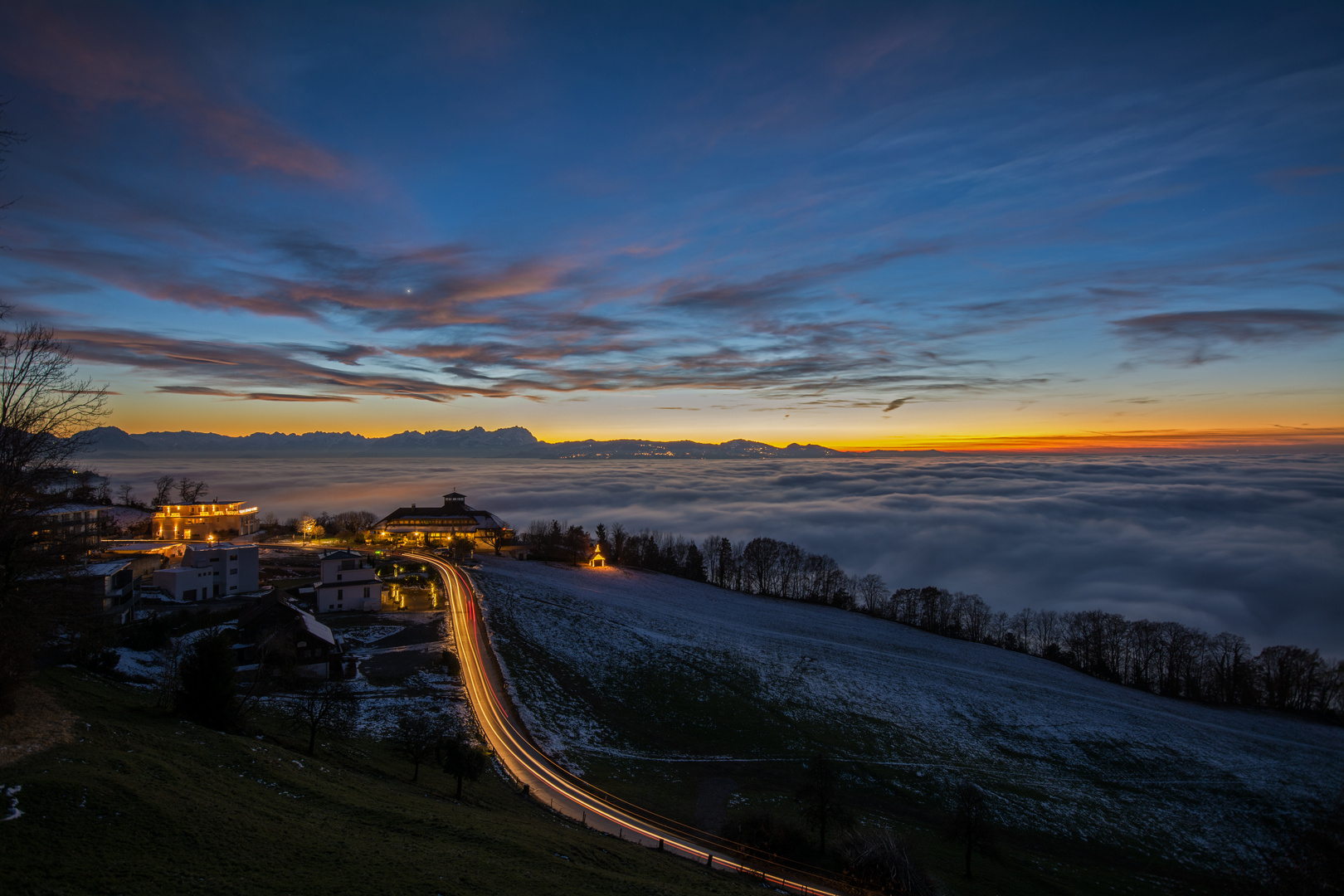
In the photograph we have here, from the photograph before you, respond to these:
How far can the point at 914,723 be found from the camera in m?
50.4

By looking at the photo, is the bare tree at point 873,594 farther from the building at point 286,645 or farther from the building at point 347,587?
the building at point 286,645

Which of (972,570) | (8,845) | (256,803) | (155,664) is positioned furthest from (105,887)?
(972,570)

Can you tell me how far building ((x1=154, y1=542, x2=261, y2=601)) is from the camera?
6125 cm

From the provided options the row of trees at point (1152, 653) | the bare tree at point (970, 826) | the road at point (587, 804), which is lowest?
Result: the row of trees at point (1152, 653)

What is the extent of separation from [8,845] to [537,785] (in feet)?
77.8

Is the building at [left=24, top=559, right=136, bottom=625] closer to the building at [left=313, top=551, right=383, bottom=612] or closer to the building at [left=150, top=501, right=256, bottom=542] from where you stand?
the building at [left=313, top=551, right=383, bottom=612]

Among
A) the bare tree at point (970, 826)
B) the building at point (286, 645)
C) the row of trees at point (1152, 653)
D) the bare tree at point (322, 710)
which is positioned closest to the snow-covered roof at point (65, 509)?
the bare tree at point (322, 710)

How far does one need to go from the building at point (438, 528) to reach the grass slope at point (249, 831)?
91635mm

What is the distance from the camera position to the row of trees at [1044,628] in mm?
74000

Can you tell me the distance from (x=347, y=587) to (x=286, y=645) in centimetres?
2148

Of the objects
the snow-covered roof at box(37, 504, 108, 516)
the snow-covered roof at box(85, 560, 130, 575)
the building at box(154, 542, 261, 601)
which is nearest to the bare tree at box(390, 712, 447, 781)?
the snow-covered roof at box(37, 504, 108, 516)

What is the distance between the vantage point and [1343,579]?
130 metres

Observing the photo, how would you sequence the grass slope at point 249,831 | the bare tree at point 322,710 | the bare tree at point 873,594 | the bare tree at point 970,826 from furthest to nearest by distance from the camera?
the bare tree at point 873,594 → the bare tree at point 970,826 → the bare tree at point 322,710 → the grass slope at point 249,831

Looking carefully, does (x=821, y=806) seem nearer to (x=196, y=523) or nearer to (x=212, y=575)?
(x=212, y=575)
